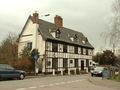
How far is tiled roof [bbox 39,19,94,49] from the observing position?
193 ft

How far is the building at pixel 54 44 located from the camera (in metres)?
56.9

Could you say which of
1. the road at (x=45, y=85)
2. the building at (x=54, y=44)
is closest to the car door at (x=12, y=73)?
the road at (x=45, y=85)

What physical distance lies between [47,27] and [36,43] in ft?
21.1

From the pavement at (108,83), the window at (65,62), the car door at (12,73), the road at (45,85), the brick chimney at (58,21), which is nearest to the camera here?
the road at (45,85)

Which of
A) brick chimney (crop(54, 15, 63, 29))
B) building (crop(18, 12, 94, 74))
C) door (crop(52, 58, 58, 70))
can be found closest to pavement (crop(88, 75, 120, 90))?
building (crop(18, 12, 94, 74))

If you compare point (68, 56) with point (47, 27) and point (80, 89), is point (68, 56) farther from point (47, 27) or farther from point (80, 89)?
point (80, 89)

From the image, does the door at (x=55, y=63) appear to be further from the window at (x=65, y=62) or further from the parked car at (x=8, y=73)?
the parked car at (x=8, y=73)

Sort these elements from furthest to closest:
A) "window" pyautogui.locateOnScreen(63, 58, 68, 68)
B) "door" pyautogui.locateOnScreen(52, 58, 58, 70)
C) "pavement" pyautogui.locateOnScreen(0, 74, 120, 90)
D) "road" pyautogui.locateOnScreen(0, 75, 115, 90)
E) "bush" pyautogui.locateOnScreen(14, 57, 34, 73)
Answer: "window" pyautogui.locateOnScreen(63, 58, 68, 68)
"door" pyautogui.locateOnScreen(52, 58, 58, 70)
"bush" pyautogui.locateOnScreen(14, 57, 34, 73)
"pavement" pyautogui.locateOnScreen(0, 74, 120, 90)
"road" pyautogui.locateOnScreen(0, 75, 115, 90)

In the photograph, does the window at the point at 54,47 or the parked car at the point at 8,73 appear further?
the window at the point at 54,47

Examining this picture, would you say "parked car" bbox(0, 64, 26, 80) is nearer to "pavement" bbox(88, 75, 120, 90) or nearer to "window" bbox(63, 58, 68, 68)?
"pavement" bbox(88, 75, 120, 90)

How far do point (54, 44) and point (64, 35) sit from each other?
280 inches

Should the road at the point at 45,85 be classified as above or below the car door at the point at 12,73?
below

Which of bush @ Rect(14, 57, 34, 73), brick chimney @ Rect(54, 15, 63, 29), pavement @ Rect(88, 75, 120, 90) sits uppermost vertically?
brick chimney @ Rect(54, 15, 63, 29)

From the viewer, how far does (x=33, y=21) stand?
59031 millimetres
